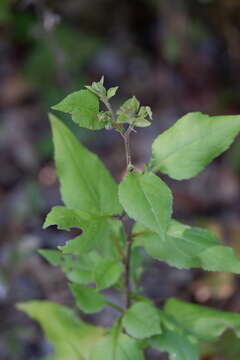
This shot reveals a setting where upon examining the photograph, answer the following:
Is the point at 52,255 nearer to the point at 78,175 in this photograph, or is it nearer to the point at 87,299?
the point at 87,299

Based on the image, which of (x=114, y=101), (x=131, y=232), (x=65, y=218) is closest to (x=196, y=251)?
Result: (x=131, y=232)

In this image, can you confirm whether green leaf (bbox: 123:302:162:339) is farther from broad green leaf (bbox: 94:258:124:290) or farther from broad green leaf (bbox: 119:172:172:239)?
broad green leaf (bbox: 119:172:172:239)

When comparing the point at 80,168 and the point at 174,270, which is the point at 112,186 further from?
the point at 174,270

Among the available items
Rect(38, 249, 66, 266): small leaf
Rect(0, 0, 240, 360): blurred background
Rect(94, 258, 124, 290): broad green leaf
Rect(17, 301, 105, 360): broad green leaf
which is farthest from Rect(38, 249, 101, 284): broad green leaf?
Rect(0, 0, 240, 360): blurred background

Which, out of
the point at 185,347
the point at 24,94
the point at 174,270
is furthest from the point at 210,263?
the point at 24,94

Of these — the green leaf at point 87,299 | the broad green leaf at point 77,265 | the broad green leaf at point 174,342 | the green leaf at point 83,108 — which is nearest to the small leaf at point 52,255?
the broad green leaf at point 77,265

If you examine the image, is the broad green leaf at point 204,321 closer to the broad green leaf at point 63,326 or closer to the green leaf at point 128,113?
the broad green leaf at point 63,326
